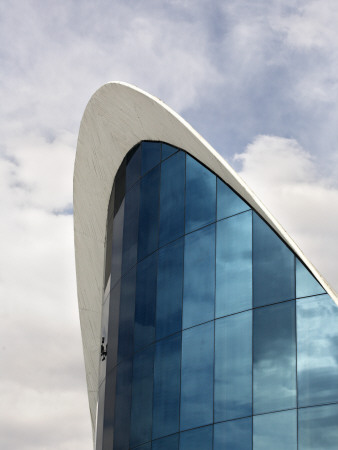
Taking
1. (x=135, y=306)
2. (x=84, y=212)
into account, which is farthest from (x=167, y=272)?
(x=84, y=212)

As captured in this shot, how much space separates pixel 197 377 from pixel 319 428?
455 cm

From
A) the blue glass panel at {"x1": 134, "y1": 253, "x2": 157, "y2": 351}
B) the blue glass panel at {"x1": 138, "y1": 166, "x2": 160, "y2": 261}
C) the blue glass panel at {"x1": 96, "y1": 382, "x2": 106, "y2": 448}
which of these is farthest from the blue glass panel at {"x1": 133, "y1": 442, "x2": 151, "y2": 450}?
the blue glass panel at {"x1": 138, "y1": 166, "x2": 160, "y2": 261}

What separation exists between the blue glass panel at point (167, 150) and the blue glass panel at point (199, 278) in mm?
3774

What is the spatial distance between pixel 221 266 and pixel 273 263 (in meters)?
1.97

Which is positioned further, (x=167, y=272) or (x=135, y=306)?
(x=135, y=306)

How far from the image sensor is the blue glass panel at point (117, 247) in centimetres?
2953

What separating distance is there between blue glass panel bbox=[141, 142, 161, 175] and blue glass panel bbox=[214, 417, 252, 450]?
1042 centimetres

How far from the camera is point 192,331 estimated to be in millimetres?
23344

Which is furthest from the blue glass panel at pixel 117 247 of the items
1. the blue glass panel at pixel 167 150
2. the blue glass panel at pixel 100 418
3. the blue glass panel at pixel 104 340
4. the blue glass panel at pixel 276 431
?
the blue glass panel at pixel 276 431

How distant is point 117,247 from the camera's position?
3008 centimetres

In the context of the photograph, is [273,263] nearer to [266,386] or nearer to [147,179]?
[266,386]

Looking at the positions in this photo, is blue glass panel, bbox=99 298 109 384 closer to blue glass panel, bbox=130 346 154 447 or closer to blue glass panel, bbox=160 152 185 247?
blue glass panel, bbox=130 346 154 447

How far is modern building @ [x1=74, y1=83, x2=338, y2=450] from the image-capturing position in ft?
66.3

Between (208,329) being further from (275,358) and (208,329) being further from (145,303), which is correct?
(145,303)
